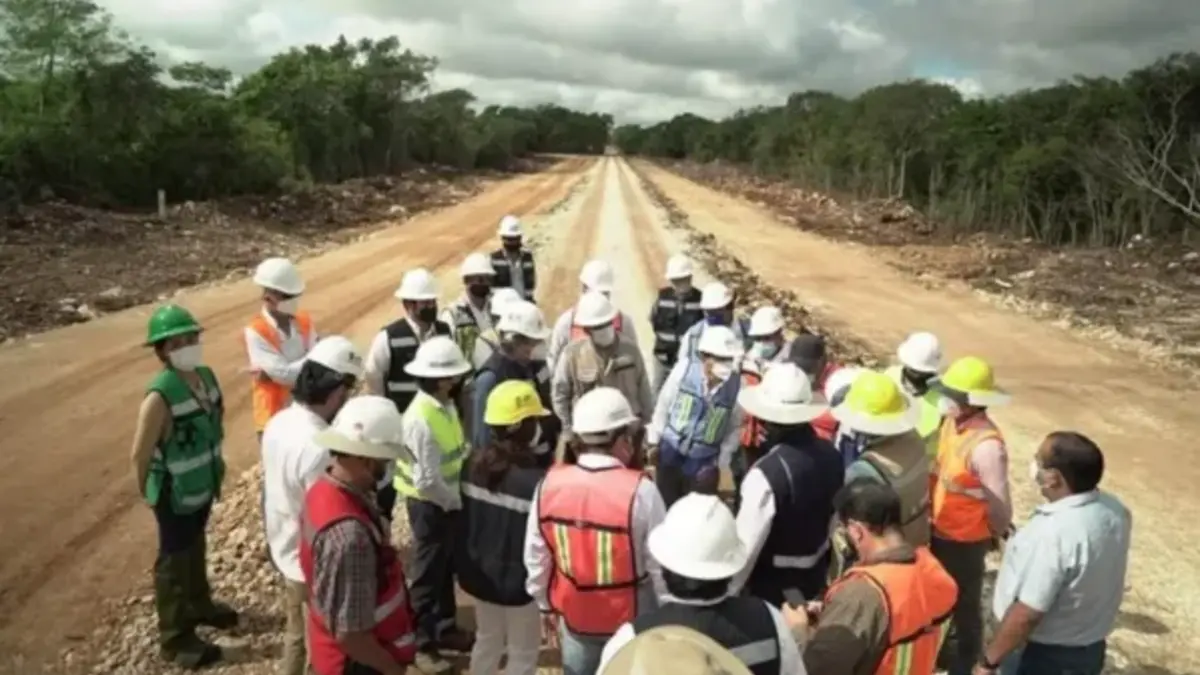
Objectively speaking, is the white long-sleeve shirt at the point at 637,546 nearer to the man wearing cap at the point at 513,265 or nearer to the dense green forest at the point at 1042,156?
the man wearing cap at the point at 513,265

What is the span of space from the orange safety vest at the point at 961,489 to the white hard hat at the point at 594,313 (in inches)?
87.2

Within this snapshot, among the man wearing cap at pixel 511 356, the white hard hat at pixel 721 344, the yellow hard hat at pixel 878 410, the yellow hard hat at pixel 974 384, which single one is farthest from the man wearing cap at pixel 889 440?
the man wearing cap at pixel 511 356

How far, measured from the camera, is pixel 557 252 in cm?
2488

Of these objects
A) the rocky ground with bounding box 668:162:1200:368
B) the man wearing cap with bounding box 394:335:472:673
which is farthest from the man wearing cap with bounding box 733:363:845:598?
the rocky ground with bounding box 668:162:1200:368

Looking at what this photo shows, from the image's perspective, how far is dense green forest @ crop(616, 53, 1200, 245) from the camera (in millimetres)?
32594

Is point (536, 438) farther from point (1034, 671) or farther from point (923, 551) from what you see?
point (1034, 671)

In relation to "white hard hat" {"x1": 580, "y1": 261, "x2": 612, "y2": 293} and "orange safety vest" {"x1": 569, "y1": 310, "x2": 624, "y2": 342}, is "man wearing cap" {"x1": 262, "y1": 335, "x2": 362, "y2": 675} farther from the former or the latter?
"white hard hat" {"x1": 580, "y1": 261, "x2": 612, "y2": 293}

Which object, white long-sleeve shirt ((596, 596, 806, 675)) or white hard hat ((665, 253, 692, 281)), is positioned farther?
white hard hat ((665, 253, 692, 281))

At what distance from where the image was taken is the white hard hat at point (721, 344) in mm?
5824

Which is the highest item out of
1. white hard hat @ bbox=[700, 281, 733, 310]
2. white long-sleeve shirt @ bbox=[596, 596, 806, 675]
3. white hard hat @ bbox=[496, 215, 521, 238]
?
white hard hat @ bbox=[496, 215, 521, 238]

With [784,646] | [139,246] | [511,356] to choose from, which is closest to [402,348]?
[511,356]

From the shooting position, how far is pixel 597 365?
6.42 metres

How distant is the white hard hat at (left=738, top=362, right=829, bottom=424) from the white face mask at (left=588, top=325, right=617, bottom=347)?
2038mm

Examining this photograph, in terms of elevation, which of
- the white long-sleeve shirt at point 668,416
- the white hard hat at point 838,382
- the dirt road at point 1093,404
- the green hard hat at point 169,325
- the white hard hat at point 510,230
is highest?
the white hard hat at point 510,230
